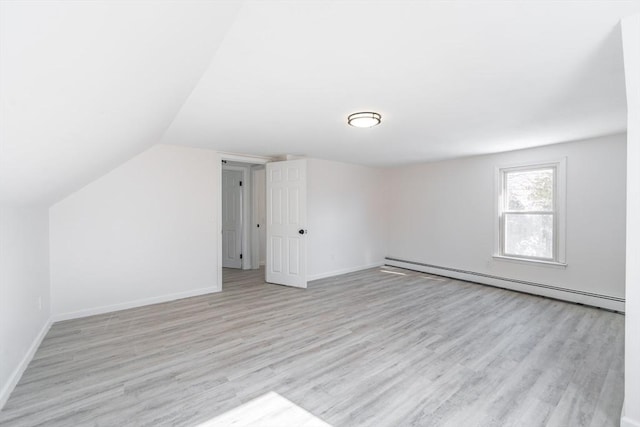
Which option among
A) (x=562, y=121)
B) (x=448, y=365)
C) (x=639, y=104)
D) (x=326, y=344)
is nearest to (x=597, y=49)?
(x=639, y=104)

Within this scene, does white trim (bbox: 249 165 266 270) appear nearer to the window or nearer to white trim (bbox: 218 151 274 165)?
white trim (bbox: 218 151 274 165)

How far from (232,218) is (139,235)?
2.69 meters

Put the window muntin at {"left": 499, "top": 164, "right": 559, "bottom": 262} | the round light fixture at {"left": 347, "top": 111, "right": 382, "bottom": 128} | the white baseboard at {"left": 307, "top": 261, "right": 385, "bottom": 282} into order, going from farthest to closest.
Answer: the white baseboard at {"left": 307, "top": 261, "right": 385, "bottom": 282} < the window muntin at {"left": 499, "top": 164, "right": 559, "bottom": 262} < the round light fixture at {"left": 347, "top": 111, "right": 382, "bottom": 128}

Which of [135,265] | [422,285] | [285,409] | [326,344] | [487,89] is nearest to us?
[285,409]

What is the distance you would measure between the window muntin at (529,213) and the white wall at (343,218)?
246 centimetres

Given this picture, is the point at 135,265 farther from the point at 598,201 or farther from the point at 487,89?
the point at 598,201

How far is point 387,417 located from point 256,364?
114 cm

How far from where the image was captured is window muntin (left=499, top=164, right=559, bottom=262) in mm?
4312

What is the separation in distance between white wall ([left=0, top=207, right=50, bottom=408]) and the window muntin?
6.01 meters

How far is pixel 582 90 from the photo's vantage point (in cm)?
232

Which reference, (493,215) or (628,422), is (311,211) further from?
(628,422)

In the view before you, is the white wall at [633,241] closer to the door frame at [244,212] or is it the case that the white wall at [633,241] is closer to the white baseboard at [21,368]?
the white baseboard at [21,368]

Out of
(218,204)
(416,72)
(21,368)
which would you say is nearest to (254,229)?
(218,204)

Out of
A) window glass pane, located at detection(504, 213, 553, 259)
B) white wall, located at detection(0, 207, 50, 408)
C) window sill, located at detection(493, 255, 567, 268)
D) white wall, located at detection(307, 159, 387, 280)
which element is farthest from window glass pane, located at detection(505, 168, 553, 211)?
white wall, located at detection(0, 207, 50, 408)
